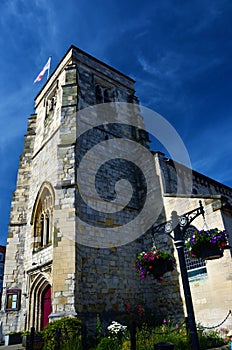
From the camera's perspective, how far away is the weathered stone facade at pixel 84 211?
10.1m

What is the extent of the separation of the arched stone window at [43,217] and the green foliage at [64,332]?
14.1ft

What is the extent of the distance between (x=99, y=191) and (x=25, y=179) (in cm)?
561

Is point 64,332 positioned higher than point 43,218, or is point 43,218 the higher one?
point 43,218

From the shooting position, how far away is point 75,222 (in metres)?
10.4

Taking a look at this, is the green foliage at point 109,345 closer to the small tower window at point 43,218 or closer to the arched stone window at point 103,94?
the small tower window at point 43,218

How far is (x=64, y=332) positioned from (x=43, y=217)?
241 inches

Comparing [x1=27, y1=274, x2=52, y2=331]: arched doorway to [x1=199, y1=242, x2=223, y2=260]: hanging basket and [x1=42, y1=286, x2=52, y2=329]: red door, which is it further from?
[x1=199, y1=242, x2=223, y2=260]: hanging basket

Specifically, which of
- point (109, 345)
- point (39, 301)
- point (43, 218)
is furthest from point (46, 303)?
Result: point (109, 345)

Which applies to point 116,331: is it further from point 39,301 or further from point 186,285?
point 186,285

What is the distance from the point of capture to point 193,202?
37.1 feet

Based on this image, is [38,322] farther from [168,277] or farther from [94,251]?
[168,277]

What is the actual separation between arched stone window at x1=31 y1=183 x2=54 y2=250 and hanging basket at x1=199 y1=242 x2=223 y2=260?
764cm

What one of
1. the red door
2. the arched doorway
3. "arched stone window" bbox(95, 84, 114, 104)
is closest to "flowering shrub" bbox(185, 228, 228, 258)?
the arched doorway

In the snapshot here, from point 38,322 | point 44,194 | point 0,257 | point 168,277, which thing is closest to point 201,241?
point 168,277
